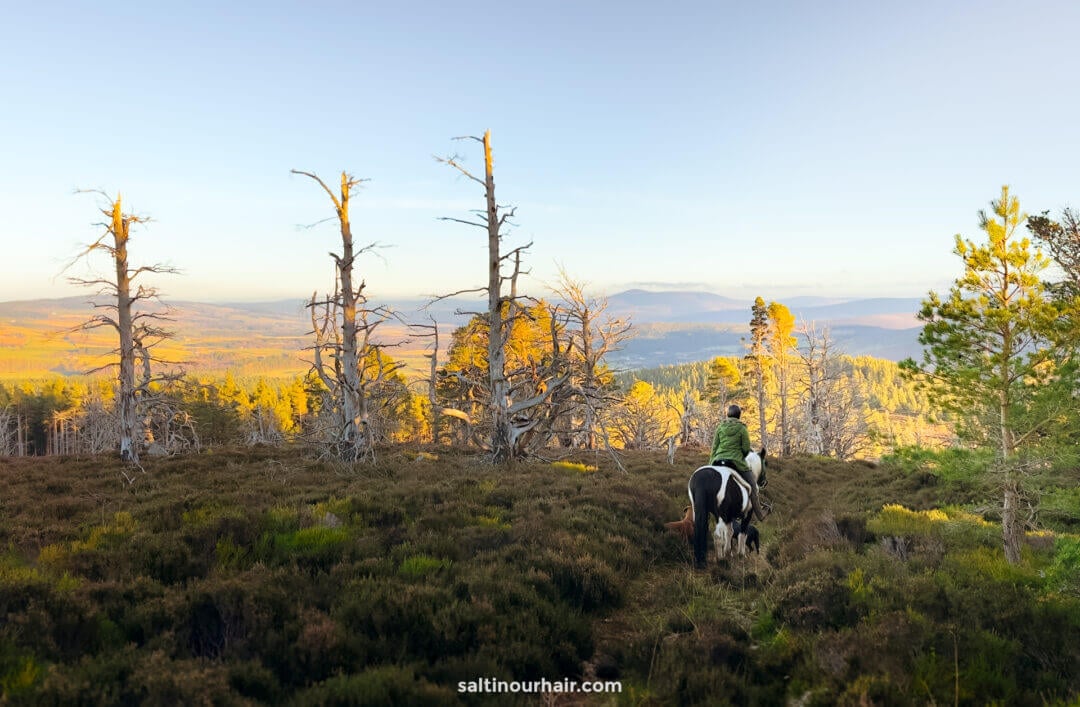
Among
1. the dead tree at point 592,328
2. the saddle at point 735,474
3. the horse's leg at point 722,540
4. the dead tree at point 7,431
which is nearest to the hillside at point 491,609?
the horse's leg at point 722,540

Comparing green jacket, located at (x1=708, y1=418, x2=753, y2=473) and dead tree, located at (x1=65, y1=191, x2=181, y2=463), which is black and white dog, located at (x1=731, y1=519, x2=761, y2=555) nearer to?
green jacket, located at (x1=708, y1=418, x2=753, y2=473)

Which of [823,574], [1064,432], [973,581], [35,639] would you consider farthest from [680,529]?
[35,639]

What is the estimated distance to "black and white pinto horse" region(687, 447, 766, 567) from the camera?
28.8ft

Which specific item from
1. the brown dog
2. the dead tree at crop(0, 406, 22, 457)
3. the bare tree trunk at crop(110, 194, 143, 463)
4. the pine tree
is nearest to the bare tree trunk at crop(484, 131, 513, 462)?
the brown dog

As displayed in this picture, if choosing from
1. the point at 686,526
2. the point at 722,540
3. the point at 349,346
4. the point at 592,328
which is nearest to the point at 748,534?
the point at 722,540

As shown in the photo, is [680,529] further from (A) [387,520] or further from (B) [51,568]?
(B) [51,568]

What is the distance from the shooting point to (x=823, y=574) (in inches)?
273

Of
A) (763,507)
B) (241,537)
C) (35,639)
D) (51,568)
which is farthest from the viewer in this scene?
(763,507)

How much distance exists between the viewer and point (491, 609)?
557 cm

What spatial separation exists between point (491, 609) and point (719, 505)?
4826 mm

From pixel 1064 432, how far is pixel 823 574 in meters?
5.62

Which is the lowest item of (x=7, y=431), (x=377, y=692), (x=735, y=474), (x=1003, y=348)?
(x=7, y=431)

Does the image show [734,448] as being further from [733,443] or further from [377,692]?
[377,692]

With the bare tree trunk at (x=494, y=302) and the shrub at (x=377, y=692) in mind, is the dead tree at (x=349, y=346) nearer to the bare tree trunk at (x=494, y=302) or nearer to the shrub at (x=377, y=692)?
the bare tree trunk at (x=494, y=302)
